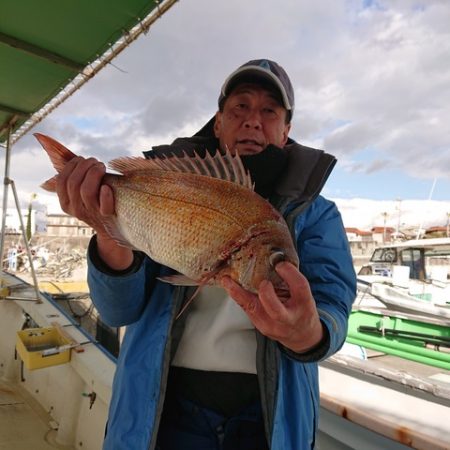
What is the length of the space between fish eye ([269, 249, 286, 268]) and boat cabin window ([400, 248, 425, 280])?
13681mm

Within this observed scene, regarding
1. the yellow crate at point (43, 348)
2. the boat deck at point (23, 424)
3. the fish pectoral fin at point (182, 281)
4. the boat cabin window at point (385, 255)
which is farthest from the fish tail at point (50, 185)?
the boat cabin window at point (385, 255)

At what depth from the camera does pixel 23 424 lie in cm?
374

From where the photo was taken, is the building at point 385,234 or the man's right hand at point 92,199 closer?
the man's right hand at point 92,199

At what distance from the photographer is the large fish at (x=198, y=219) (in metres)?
1.31

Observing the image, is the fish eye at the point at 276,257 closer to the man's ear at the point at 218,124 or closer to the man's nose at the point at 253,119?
the man's nose at the point at 253,119

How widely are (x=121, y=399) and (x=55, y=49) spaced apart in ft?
9.76

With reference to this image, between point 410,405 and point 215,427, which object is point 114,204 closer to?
point 215,427

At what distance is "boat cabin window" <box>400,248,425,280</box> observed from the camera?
43.4ft

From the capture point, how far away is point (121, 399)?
156cm

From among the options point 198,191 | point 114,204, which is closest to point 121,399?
point 114,204

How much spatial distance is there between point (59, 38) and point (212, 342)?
284cm

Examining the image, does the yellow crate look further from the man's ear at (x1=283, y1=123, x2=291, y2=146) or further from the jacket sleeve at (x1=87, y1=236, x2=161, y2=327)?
the man's ear at (x1=283, y1=123, x2=291, y2=146)

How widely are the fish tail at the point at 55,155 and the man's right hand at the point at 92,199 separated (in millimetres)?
80

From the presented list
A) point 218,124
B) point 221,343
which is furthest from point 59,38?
point 221,343
